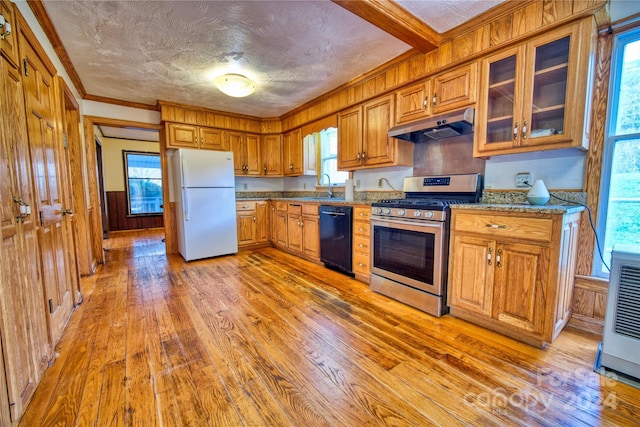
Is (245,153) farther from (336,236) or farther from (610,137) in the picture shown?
(610,137)

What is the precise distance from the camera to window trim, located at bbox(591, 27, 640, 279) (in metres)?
1.84

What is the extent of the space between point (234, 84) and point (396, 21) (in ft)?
6.16

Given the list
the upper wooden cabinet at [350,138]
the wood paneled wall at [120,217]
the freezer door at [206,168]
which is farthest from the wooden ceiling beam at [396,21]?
the wood paneled wall at [120,217]

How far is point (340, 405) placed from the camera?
133 cm

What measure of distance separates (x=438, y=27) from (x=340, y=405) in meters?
2.87

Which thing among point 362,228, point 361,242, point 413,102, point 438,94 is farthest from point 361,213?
point 438,94

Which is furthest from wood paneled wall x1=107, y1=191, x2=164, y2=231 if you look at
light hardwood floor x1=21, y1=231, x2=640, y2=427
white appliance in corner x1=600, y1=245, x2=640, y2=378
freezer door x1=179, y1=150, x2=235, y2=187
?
white appliance in corner x1=600, y1=245, x2=640, y2=378

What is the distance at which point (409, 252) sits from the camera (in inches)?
96.3

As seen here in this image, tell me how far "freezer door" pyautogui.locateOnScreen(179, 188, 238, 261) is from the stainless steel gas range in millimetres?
2484

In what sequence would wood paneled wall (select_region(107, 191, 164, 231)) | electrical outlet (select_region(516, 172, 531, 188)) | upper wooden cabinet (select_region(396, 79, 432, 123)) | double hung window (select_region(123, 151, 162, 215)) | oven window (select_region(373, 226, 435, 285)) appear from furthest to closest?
1. double hung window (select_region(123, 151, 162, 215))
2. wood paneled wall (select_region(107, 191, 164, 231))
3. upper wooden cabinet (select_region(396, 79, 432, 123))
4. oven window (select_region(373, 226, 435, 285))
5. electrical outlet (select_region(516, 172, 531, 188))

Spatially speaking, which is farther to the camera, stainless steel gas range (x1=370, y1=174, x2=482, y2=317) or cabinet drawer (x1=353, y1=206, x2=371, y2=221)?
cabinet drawer (x1=353, y1=206, x2=371, y2=221)

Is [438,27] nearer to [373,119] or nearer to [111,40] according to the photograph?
[373,119]

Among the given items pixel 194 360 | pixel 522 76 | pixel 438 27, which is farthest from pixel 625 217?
pixel 194 360

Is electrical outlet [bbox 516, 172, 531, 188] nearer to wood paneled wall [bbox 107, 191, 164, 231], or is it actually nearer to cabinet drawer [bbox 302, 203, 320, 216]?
cabinet drawer [bbox 302, 203, 320, 216]
